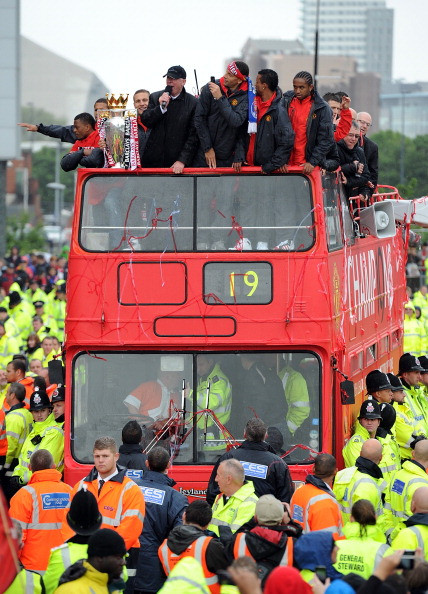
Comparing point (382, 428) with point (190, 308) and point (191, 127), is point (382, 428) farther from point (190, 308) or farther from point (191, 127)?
point (191, 127)

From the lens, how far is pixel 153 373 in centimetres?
1123

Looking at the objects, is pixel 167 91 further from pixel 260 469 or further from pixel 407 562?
pixel 407 562

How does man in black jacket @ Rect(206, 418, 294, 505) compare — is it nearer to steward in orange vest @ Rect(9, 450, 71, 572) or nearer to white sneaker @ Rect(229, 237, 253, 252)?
steward in orange vest @ Rect(9, 450, 71, 572)

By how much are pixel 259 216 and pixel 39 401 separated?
293 centimetres

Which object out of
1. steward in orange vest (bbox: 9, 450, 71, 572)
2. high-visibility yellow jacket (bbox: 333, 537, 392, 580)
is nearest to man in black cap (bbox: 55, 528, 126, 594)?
high-visibility yellow jacket (bbox: 333, 537, 392, 580)

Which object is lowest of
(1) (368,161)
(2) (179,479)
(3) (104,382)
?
(2) (179,479)

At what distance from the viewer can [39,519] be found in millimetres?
9281

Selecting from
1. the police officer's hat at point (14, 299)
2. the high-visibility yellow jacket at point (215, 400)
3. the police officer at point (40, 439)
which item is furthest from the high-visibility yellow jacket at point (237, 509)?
the police officer's hat at point (14, 299)

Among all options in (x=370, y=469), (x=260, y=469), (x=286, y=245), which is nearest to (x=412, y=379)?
(x=286, y=245)

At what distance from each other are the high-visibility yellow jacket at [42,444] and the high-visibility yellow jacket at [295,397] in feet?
6.91

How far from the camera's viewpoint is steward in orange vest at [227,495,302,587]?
25.4 feet

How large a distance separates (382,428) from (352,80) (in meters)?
148

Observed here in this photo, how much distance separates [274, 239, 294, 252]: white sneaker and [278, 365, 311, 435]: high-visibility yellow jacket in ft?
3.40

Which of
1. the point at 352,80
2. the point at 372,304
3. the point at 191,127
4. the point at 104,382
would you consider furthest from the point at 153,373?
the point at 352,80
